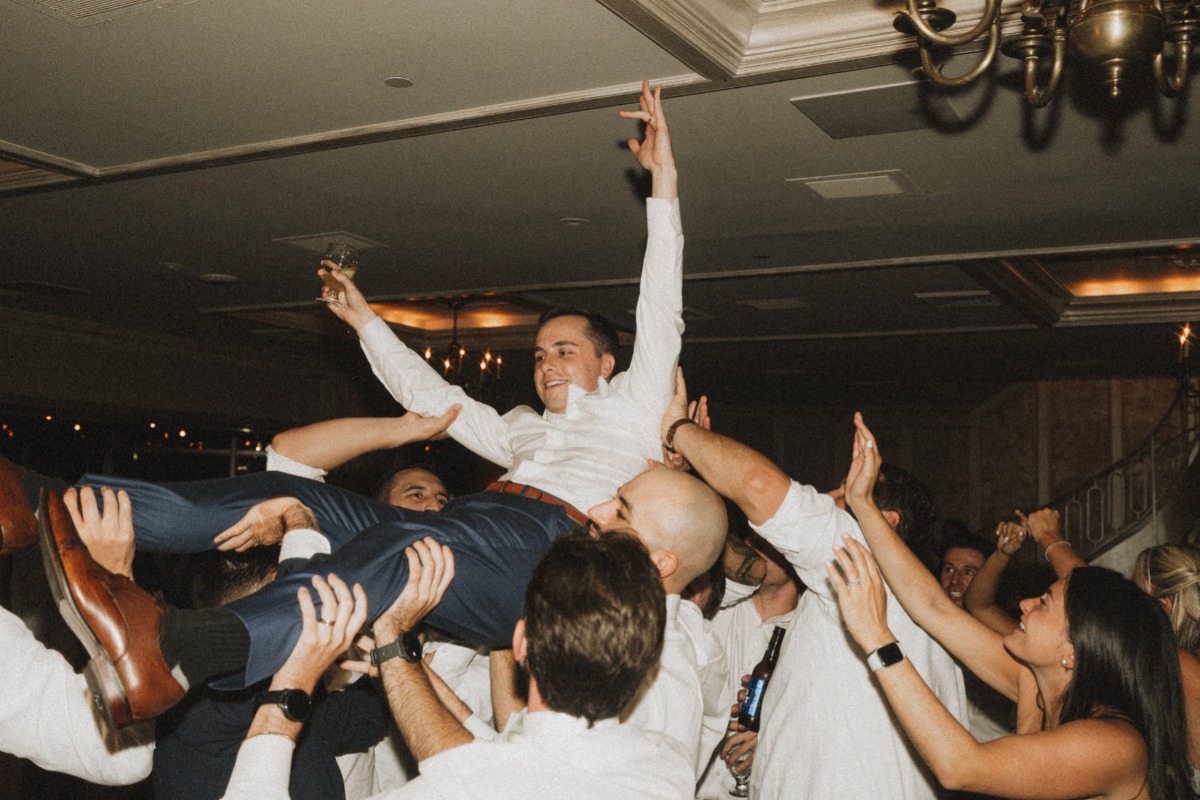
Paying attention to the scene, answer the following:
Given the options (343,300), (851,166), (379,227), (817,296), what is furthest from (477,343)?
(343,300)

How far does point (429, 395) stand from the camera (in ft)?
10.8

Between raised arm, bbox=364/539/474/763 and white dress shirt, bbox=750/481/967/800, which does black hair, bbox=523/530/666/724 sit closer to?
raised arm, bbox=364/539/474/763

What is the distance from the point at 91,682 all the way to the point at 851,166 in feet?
11.9

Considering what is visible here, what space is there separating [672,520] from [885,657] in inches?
20.4

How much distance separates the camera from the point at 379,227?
5.63 metres

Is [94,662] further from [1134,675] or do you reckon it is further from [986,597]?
[986,597]

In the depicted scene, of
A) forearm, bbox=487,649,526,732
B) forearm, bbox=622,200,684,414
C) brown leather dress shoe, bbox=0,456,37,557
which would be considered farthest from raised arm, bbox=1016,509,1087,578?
brown leather dress shoe, bbox=0,456,37,557

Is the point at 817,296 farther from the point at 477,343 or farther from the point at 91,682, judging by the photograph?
the point at 91,682

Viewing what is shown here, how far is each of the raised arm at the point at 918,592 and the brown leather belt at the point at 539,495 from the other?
0.70 m

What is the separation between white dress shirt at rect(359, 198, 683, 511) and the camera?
115 inches

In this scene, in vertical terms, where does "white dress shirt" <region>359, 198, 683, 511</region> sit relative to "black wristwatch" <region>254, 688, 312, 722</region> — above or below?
above

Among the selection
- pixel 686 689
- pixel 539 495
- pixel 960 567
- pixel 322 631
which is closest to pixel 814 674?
pixel 686 689

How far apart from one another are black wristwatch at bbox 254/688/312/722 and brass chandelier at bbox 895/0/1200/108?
1.68 m

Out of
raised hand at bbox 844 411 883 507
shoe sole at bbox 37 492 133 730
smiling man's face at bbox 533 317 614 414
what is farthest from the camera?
smiling man's face at bbox 533 317 614 414
